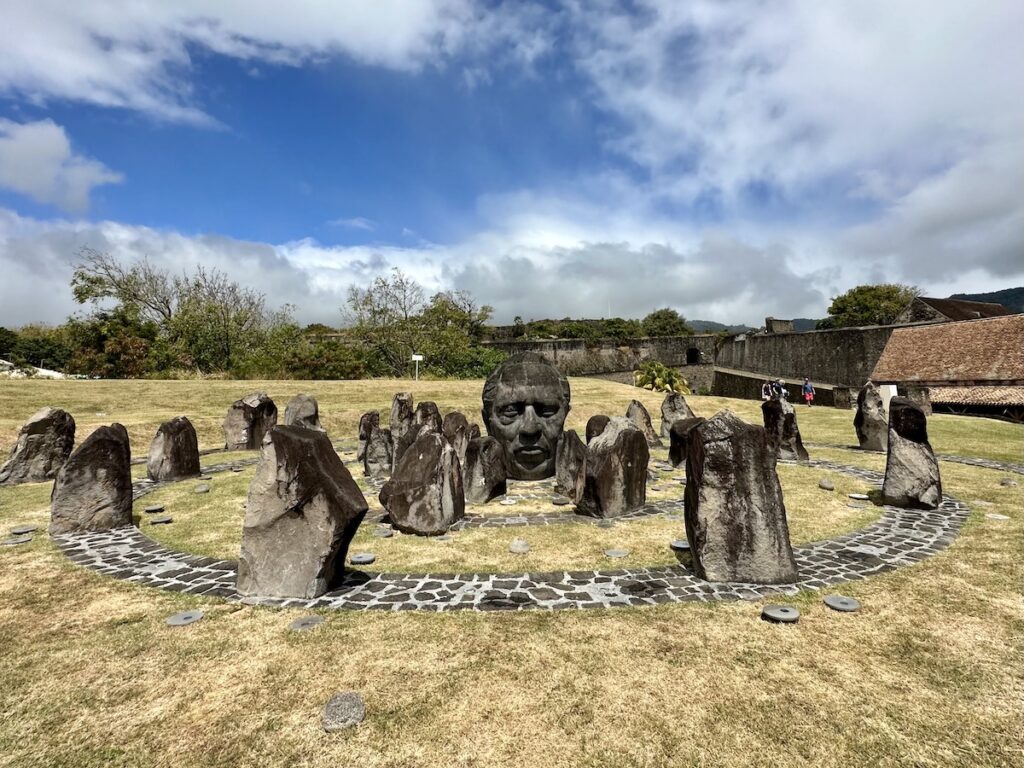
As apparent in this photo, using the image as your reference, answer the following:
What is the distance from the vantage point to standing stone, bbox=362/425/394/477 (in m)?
12.6

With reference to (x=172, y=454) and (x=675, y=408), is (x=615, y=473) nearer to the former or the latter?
(x=675, y=408)

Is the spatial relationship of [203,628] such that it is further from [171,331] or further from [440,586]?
[171,331]

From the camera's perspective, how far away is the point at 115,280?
4059cm

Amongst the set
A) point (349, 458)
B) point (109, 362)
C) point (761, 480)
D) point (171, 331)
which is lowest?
point (349, 458)

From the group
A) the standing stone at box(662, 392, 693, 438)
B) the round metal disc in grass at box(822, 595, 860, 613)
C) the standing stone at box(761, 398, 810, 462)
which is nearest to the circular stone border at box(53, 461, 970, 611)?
the round metal disc in grass at box(822, 595, 860, 613)

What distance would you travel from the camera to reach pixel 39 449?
1191 centimetres

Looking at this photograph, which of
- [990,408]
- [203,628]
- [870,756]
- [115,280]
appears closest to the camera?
[870,756]

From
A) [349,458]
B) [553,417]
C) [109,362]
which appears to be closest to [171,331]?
[109,362]

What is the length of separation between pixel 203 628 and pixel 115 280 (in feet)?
153

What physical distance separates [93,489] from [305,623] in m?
5.48

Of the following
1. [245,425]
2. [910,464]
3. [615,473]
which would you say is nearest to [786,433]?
[910,464]

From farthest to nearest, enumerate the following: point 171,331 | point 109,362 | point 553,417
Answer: point 171,331 → point 109,362 → point 553,417

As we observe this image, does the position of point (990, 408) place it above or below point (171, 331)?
below

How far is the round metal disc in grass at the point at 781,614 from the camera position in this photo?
15.7 ft
